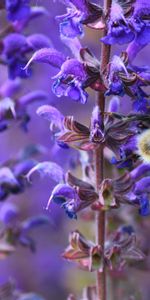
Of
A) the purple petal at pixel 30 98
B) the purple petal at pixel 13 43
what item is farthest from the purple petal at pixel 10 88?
the purple petal at pixel 13 43

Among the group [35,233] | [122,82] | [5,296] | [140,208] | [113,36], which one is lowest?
[35,233]

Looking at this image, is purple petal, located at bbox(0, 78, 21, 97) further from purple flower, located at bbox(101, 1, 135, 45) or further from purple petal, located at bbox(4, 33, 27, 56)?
purple flower, located at bbox(101, 1, 135, 45)

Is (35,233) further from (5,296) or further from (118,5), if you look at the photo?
(118,5)

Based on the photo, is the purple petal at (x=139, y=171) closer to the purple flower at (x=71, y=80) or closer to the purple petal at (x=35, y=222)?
the purple flower at (x=71, y=80)

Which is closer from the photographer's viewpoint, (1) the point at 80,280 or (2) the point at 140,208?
(2) the point at 140,208

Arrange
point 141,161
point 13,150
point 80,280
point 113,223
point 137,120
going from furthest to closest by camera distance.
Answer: point 13,150, point 80,280, point 113,223, point 141,161, point 137,120

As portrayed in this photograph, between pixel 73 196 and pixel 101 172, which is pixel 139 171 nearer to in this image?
pixel 101 172

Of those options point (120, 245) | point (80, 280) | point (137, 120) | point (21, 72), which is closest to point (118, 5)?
point (137, 120)
